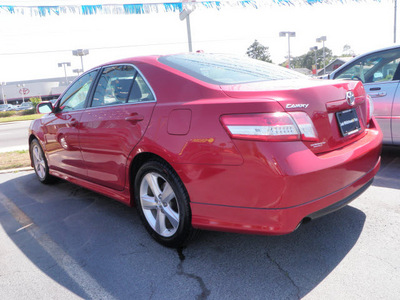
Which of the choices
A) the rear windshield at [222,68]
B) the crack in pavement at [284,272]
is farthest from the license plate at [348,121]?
the crack in pavement at [284,272]

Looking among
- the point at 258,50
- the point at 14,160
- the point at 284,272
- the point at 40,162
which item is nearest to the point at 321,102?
the point at 284,272

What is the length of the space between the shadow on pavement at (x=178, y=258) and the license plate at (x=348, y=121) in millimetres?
888

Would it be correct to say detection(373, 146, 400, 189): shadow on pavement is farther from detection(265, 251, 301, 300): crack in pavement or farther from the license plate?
detection(265, 251, 301, 300): crack in pavement

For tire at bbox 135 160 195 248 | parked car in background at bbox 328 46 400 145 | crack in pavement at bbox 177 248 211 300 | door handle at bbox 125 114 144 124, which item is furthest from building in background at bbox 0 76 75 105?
crack in pavement at bbox 177 248 211 300

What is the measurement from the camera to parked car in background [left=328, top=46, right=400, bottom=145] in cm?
455

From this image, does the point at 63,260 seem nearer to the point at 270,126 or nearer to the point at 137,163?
the point at 137,163

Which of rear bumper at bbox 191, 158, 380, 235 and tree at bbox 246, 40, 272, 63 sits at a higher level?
tree at bbox 246, 40, 272, 63

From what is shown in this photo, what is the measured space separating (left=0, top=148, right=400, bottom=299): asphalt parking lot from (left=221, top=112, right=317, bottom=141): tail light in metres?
0.97

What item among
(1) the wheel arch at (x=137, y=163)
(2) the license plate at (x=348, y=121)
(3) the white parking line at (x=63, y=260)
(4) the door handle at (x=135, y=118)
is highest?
(4) the door handle at (x=135, y=118)

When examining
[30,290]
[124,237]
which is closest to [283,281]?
[124,237]

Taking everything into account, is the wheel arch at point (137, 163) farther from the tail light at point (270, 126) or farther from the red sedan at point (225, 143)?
the tail light at point (270, 126)

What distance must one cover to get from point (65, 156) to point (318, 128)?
3.06m

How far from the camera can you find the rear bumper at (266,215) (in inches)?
83.2

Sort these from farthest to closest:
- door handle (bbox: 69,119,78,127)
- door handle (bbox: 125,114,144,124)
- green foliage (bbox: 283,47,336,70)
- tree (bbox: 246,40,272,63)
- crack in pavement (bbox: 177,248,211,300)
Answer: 1. green foliage (bbox: 283,47,336,70)
2. tree (bbox: 246,40,272,63)
3. door handle (bbox: 69,119,78,127)
4. door handle (bbox: 125,114,144,124)
5. crack in pavement (bbox: 177,248,211,300)
